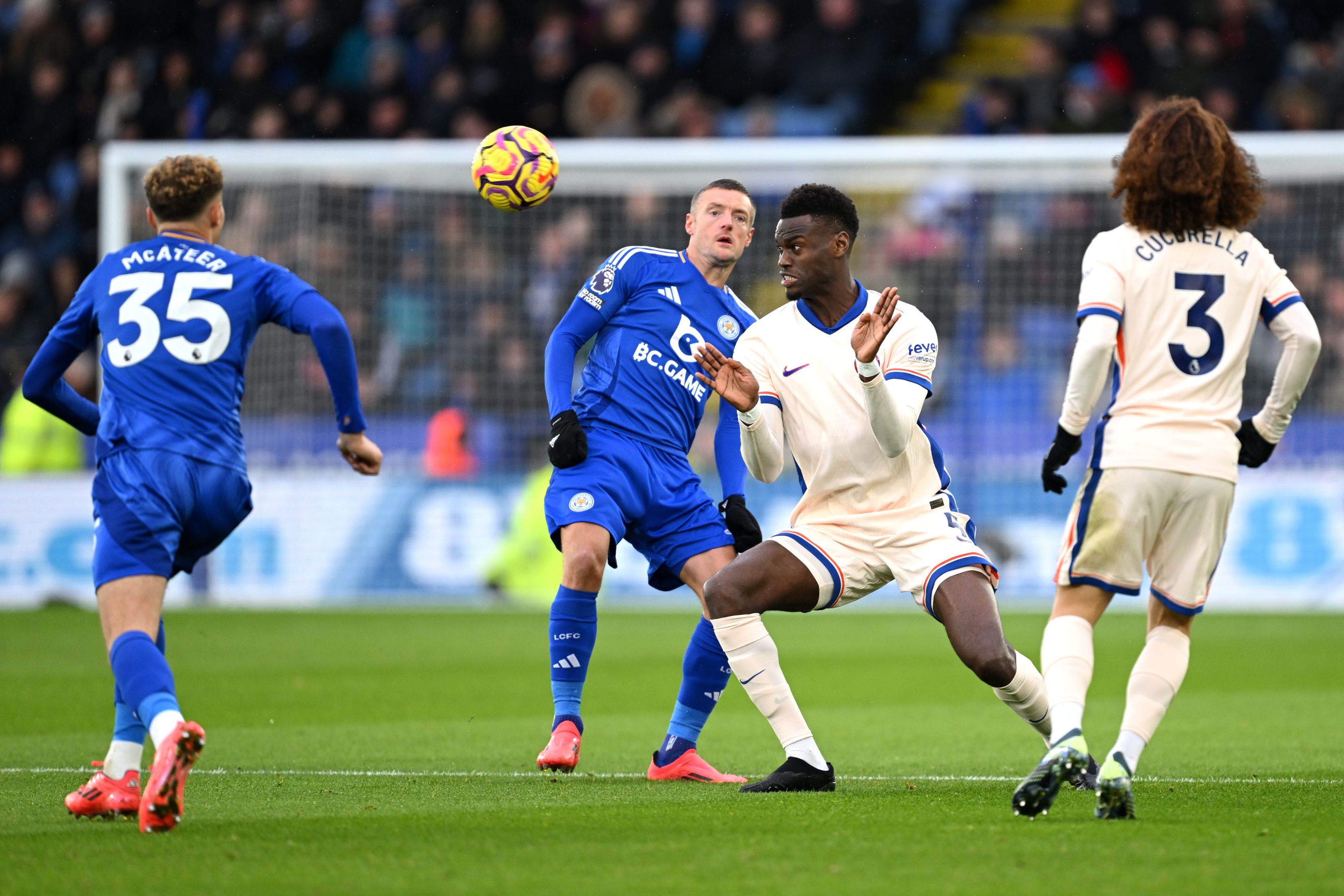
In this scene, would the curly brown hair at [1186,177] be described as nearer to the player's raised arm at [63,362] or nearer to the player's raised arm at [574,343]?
the player's raised arm at [574,343]

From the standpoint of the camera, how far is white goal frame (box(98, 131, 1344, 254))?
14828 millimetres

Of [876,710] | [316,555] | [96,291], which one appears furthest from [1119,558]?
[316,555]

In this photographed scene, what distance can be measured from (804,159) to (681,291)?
8.71m

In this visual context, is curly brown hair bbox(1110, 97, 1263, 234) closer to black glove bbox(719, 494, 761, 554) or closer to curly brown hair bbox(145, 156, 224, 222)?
black glove bbox(719, 494, 761, 554)

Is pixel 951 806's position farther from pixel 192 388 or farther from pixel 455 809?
pixel 192 388

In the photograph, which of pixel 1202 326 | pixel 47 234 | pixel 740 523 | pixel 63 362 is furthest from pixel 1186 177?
pixel 47 234

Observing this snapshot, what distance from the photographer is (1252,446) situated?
4.97 metres

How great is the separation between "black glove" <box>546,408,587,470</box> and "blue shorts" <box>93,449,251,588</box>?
4.95 ft

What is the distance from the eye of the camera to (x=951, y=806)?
5078 mm

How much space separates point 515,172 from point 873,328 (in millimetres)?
2631

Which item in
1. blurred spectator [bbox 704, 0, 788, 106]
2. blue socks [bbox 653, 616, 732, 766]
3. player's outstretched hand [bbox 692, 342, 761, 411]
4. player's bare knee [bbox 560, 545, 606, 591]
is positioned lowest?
blue socks [bbox 653, 616, 732, 766]

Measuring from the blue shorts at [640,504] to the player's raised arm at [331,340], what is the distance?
1426 mm

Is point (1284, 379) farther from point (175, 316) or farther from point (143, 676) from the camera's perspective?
point (143, 676)

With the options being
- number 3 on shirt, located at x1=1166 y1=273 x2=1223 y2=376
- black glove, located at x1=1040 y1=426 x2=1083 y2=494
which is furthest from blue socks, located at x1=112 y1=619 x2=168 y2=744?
number 3 on shirt, located at x1=1166 y1=273 x2=1223 y2=376
